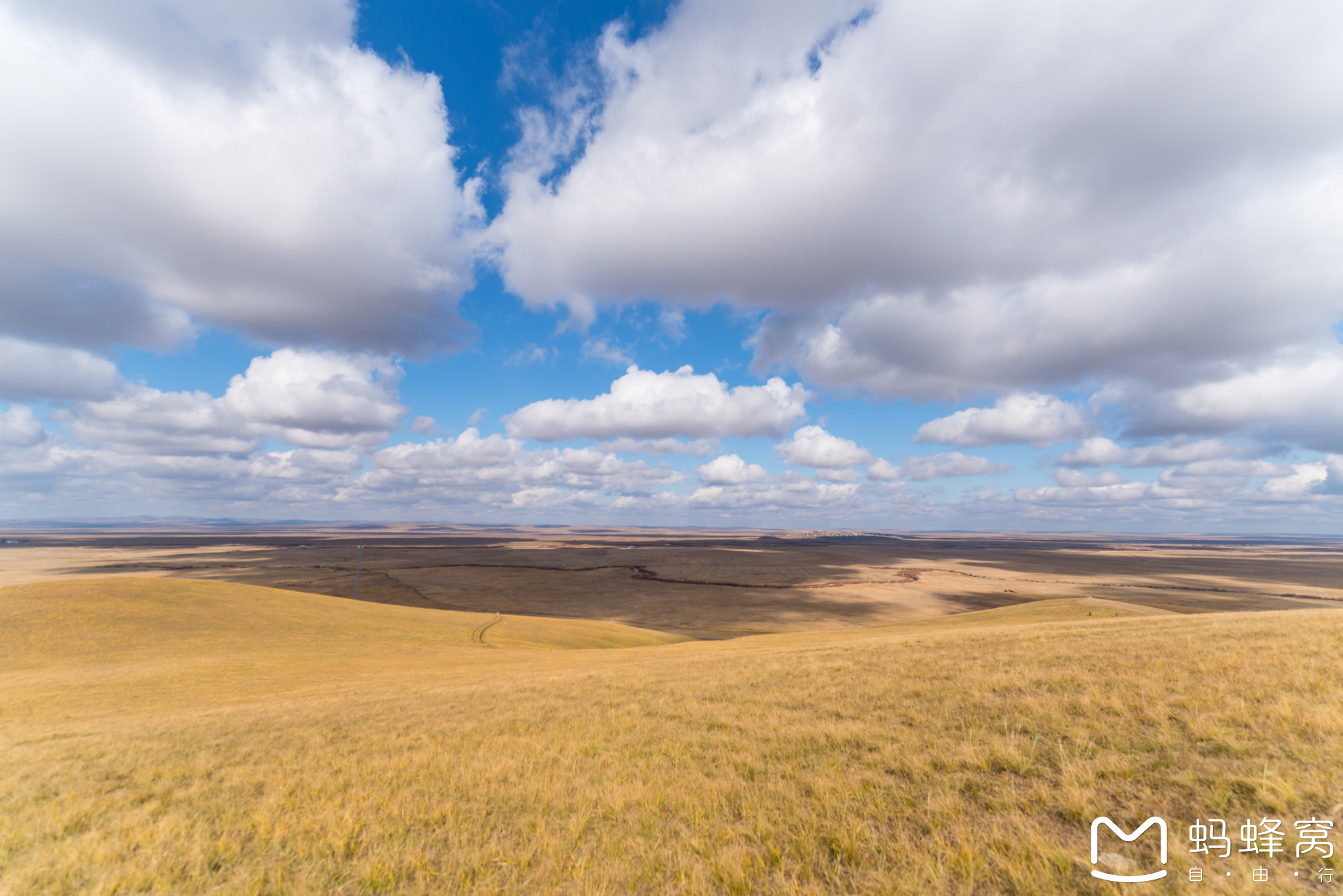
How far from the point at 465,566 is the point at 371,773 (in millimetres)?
143462

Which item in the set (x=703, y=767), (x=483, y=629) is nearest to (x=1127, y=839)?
(x=703, y=767)

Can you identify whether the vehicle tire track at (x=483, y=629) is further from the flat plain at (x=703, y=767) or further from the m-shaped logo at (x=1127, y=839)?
the m-shaped logo at (x=1127, y=839)

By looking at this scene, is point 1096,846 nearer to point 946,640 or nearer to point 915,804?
point 915,804

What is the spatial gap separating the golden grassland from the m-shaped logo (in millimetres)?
118

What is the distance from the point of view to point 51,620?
3350 centimetres

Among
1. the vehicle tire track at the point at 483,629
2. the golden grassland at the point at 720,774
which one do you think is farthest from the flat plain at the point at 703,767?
the vehicle tire track at the point at 483,629

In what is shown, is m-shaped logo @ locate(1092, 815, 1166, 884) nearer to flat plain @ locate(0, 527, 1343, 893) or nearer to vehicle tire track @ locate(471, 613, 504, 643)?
flat plain @ locate(0, 527, 1343, 893)

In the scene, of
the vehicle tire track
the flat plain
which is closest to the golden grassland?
the flat plain

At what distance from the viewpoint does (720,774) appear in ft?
27.6

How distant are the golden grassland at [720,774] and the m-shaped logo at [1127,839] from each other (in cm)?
12

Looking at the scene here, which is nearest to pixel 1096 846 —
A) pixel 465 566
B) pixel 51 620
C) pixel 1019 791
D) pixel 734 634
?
pixel 1019 791

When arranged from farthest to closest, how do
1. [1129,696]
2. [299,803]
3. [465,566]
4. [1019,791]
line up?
[465,566], [1129,696], [299,803], [1019,791]

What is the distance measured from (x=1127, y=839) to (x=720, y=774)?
16.9 ft

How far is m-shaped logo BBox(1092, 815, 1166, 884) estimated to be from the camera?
189 inches
